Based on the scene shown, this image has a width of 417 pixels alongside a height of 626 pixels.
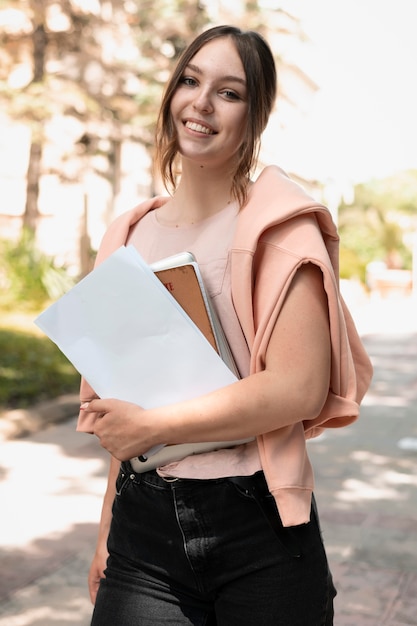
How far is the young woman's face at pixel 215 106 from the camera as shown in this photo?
70.8 inches

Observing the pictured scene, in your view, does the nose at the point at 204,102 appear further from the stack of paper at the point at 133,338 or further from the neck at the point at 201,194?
the stack of paper at the point at 133,338

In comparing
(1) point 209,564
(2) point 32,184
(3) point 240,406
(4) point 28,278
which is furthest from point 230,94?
(2) point 32,184

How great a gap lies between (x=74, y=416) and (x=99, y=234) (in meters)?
11.2

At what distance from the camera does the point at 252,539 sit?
1722 millimetres

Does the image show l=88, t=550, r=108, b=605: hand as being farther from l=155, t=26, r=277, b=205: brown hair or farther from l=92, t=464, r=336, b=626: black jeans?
l=155, t=26, r=277, b=205: brown hair

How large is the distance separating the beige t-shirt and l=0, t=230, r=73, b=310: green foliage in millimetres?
12655

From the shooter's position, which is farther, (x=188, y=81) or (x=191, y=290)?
(x=188, y=81)

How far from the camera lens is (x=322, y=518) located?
5.37 meters

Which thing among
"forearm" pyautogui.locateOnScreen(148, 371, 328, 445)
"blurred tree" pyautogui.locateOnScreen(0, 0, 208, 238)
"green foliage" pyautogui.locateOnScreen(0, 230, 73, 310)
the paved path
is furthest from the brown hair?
"blurred tree" pyautogui.locateOnScreen(0, 0, 208, 238)

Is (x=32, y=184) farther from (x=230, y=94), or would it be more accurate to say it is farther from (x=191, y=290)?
(x=191, y=290)

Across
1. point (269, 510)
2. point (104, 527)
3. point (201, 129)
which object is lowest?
point (104, 527)

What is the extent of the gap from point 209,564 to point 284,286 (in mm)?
537

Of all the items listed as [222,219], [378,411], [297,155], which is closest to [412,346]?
[378,411]

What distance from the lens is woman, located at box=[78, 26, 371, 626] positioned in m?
1.66
